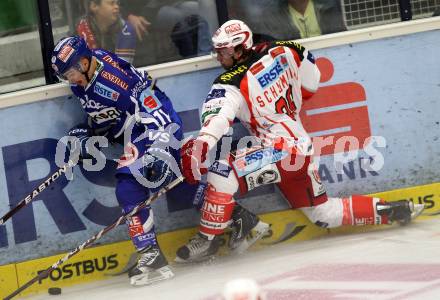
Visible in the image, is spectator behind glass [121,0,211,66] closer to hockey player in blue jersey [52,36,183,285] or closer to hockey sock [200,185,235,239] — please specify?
hockey player in blue jersey [52,36,183,285]

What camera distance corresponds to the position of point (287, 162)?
473 cm

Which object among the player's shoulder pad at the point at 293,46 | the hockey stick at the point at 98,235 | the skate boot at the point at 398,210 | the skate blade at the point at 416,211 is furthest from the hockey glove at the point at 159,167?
the skate blade at the point at 416,211

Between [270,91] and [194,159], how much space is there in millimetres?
537

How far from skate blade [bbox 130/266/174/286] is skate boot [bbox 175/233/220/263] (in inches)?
7.4

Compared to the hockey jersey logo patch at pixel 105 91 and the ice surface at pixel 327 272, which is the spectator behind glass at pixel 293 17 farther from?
the ice surface at pixel 327 272

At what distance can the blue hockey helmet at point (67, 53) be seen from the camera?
181 inches

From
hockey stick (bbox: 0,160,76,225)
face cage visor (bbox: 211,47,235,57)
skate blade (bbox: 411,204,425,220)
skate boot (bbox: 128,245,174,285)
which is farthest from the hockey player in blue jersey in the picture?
skate blade (bbox: 411,204,425,220)

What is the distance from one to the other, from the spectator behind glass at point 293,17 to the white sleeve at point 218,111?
1.77 feet

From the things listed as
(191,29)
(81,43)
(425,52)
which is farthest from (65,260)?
(425,52)

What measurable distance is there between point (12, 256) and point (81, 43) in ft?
3.96

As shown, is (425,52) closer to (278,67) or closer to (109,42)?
(278,67)

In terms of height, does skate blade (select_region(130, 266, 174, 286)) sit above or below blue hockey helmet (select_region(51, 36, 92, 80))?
below

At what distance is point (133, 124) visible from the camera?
480cm

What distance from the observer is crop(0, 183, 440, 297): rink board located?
16.1ft
